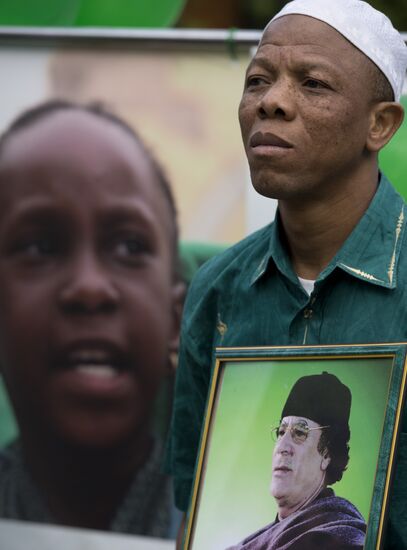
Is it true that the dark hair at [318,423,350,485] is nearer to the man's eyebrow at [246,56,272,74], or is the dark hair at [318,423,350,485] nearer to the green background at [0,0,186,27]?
the man's eyebrow at [246,56,272,74]

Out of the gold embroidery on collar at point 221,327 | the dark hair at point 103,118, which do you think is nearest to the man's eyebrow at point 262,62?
the gold embroidery on collar at point 221,327

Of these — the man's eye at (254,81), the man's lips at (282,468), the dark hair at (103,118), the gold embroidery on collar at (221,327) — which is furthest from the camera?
the dark hair at (103,118)

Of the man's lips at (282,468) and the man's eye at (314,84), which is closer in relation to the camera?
the man's lips at (282,468)

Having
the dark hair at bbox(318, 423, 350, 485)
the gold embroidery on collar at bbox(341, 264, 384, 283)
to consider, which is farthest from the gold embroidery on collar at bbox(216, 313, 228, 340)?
the dark hair at bbox(318, 423, 350, 485)

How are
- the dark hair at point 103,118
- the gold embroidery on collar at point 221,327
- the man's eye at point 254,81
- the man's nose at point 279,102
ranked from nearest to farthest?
the man's nose at point 279,102 → the man's eye at point 254,81 → the gold embroidery on collar at point 221,327 → the dark hair at point 103,118

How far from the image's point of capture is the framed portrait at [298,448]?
1.88 m

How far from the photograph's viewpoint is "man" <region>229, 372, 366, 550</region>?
1883 millimetres

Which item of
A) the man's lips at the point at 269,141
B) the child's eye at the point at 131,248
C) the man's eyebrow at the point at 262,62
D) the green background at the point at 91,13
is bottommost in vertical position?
the man's lips at the point at 269,141

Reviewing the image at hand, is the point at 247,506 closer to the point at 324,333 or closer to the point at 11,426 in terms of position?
the point at 324,333

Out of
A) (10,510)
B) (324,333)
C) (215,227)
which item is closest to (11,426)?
(10,510)

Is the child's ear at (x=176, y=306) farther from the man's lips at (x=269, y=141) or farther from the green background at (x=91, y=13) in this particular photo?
the man's lips at (x=269, y=141)

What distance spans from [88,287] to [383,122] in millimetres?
1654

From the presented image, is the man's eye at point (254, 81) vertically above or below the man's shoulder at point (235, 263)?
A: above

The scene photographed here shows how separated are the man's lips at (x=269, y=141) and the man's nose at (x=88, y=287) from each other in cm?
158
